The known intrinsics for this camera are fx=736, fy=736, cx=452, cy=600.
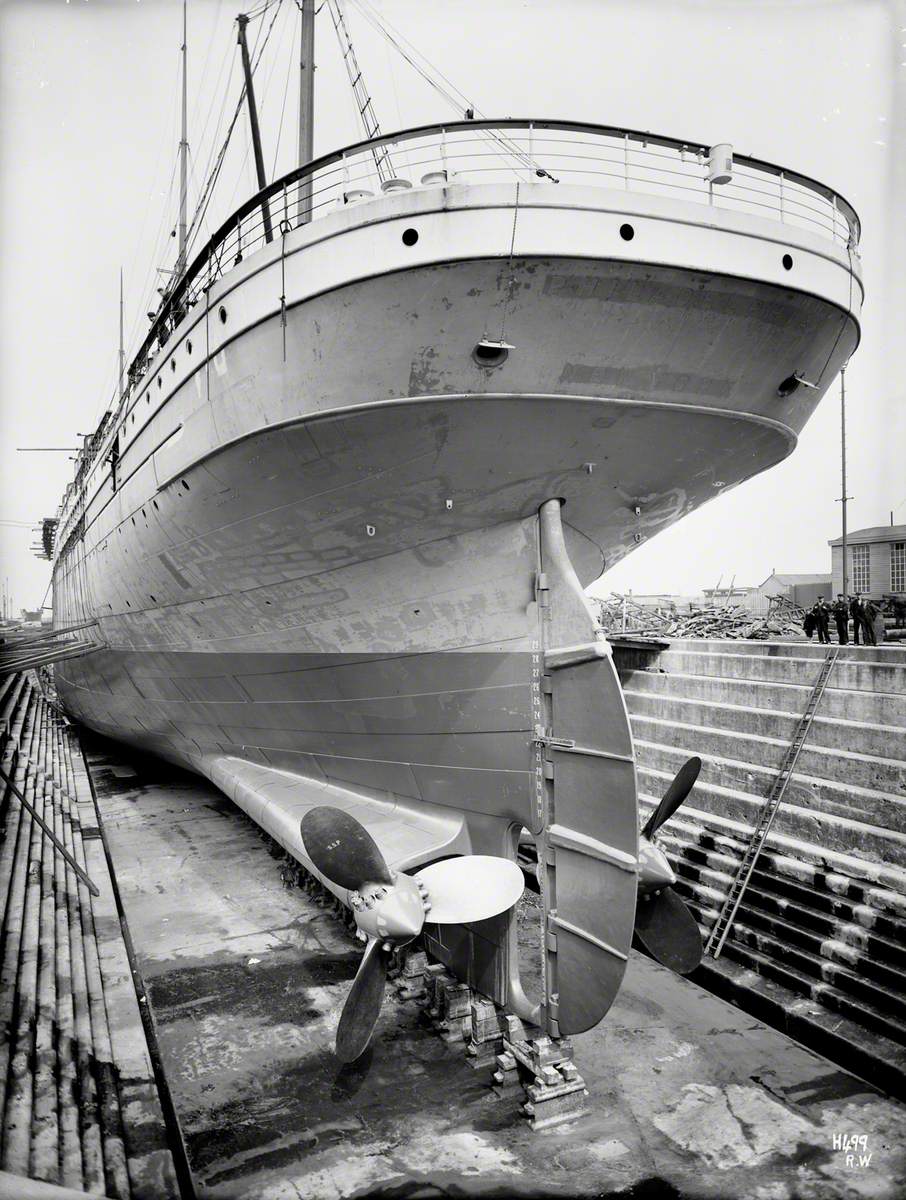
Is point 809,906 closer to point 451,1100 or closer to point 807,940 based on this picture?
point 807,940

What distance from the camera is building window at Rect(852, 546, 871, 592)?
83.7 feet

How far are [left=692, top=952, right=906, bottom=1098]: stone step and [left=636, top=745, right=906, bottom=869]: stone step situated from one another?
5.53 feet

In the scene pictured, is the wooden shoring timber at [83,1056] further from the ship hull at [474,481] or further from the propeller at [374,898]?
the ship hull at [474,481]

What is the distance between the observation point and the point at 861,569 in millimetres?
25891

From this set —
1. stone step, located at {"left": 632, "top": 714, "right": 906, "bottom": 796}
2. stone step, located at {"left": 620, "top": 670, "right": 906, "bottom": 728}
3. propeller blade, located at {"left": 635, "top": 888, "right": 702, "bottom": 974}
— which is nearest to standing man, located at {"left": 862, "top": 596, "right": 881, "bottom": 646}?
stone step, located at {"left": 620, "top": 670, "right": 906, "bottom": 728}

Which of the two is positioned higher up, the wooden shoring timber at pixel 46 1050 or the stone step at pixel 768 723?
the stone step at pixel 768 723

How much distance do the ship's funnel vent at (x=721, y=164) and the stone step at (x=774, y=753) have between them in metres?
6.36

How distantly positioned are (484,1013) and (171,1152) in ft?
8.18

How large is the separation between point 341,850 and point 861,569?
25.8 meters

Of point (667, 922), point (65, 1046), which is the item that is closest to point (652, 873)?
point (667, 922)

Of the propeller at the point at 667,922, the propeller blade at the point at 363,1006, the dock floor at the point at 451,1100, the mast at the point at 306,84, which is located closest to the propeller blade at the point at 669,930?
the propeller at the point at 667,922

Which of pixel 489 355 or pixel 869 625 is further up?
pixel 489 355

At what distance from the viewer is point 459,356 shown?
501cm

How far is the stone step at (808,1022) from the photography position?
6.05m
